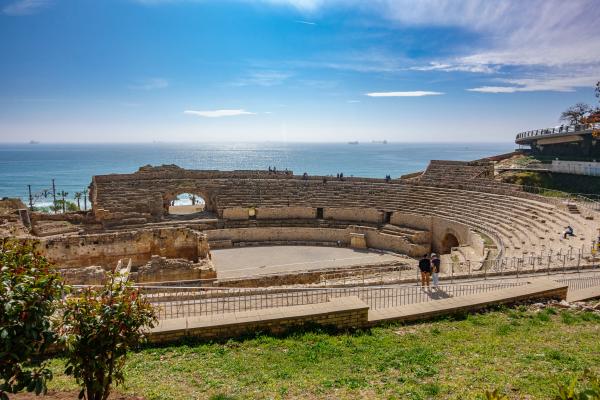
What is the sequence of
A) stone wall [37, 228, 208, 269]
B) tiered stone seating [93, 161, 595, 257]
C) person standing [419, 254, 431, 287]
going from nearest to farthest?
person standing [419, 254, 431, 287] → stone wall [37, 228, 208, 269] → tiered stone seating [93, 161, 595, 257]

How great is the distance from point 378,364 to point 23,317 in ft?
18.6

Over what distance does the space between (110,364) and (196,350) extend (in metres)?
3.14

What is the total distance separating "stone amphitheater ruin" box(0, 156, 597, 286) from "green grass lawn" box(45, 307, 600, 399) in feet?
24.2

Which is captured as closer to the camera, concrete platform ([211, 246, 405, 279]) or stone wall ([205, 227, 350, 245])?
concrete platform ([211, 246, 405, 279])

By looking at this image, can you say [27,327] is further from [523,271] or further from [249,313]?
[523,271]

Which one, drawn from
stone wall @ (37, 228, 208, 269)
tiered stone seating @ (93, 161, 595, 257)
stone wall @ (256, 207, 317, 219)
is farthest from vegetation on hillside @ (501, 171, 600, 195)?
stone wall @ (37, 228, 208, 269)

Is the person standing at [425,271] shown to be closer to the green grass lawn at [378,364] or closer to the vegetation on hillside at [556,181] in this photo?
the green grass lawn at [378,364]

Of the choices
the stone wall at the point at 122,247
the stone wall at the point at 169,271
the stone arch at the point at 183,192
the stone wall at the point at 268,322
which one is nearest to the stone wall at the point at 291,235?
the stone wall at the point at 122,247

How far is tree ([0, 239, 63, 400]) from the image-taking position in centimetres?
378

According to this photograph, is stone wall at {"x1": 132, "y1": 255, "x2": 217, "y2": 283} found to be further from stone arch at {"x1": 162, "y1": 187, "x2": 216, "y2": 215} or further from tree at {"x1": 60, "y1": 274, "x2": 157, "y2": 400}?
tree at {"x1": 60, "y1": 274, "x2": 157, "y2": 400}

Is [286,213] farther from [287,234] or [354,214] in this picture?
[354,214]

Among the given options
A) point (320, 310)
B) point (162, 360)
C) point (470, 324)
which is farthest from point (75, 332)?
point (470, 324)

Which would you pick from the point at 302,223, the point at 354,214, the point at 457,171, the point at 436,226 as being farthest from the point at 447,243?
the point at 457,171

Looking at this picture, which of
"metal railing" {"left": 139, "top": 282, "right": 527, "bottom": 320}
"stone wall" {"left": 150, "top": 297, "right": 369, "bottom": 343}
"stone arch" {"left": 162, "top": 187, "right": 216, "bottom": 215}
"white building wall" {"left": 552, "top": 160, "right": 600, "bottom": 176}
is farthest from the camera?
"stone arch" {"left": 162, "top": 187, "right": 216, "bottom": 215}
